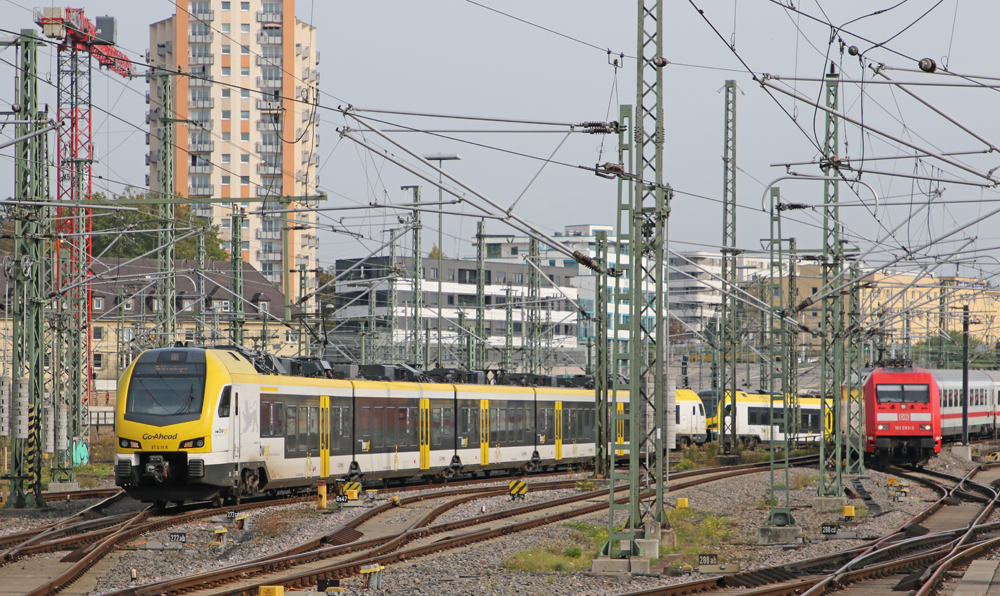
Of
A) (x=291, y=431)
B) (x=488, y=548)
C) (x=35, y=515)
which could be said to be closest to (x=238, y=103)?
(x=291, y=431)

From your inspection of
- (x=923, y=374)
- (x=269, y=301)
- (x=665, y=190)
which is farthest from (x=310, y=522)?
(x=269, y=301)

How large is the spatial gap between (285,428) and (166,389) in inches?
128

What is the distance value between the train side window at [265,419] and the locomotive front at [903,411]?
2327 cm

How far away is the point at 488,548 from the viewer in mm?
17797

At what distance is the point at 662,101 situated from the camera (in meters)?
17.1

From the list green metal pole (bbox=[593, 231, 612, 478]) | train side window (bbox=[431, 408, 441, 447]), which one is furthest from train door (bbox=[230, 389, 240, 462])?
train side window (bbox=[431, 408, 441, 447])

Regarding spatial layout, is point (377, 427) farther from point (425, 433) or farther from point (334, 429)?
point (425, 433)

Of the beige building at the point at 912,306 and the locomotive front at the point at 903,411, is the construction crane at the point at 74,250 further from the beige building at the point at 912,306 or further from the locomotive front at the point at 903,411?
the locomotive front at the point at 903,411

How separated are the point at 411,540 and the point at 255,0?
3745 inches

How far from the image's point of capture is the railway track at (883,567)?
14.1 metres

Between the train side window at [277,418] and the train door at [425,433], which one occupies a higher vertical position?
the train side window at [277,418]

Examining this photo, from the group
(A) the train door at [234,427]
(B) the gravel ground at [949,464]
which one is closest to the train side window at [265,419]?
(A) the train door at [234,427]

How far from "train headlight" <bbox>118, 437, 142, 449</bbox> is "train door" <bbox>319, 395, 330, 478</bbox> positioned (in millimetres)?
5113

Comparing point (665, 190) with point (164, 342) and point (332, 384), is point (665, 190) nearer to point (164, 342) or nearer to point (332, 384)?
point (332, 384)
